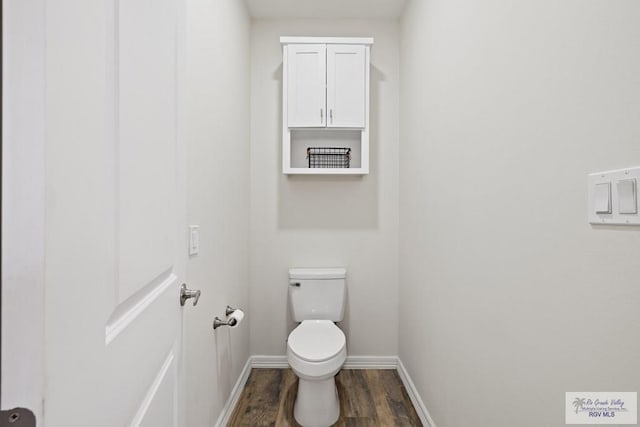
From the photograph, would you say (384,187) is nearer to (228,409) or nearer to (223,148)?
(223,148)

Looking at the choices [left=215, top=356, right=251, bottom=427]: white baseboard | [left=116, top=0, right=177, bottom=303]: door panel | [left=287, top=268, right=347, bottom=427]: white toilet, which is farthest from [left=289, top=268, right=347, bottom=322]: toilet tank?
[left=116, top=0, right=177, bottom=303]: door panel

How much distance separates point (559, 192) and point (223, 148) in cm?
149

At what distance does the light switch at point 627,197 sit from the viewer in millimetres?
608

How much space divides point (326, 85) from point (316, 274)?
1.32 m

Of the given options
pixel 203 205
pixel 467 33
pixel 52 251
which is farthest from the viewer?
pixel 203 205

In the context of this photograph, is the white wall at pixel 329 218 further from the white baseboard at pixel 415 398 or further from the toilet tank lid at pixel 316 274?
the white baseboard at pixel 415 398

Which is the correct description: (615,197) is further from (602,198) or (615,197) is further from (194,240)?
(194,240)

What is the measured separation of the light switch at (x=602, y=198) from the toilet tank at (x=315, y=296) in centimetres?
173

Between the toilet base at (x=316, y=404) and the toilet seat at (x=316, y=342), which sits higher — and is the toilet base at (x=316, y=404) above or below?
below

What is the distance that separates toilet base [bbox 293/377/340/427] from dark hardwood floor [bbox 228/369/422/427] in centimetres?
7

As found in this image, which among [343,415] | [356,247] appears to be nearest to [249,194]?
[356,247]

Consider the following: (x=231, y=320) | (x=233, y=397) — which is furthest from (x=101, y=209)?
(x=233, y=397)

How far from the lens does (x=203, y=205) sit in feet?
4.74

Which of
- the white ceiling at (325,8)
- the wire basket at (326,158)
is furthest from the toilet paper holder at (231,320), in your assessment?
the white ceiling at (325,8)
